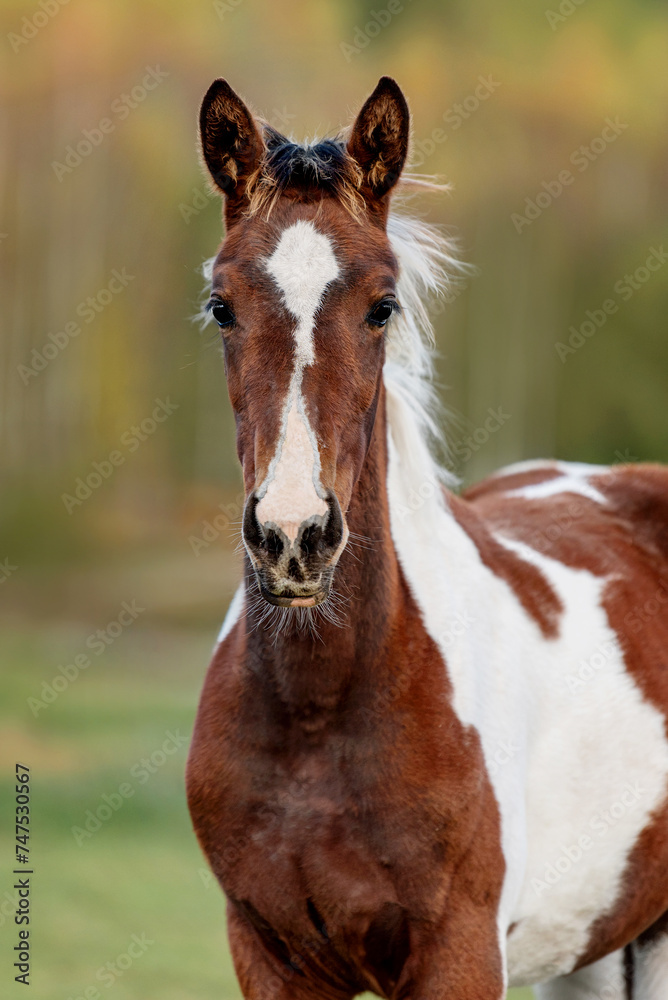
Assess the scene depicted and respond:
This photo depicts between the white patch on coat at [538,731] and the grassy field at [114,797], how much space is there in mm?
3206

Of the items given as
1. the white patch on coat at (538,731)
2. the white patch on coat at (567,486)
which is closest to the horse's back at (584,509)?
the white patch on coat at (567,486)

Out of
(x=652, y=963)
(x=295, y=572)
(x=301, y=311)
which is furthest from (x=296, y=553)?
(x=652, y=963)

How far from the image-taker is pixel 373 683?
2.59 m

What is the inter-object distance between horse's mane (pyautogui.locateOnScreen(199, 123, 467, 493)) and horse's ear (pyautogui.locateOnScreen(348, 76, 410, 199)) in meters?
0.05

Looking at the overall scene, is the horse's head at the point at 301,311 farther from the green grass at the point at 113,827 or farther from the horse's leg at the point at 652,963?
the green grass at the point at 113,827

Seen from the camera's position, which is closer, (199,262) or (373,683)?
(373,683)

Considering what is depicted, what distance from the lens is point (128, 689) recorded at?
12695mm

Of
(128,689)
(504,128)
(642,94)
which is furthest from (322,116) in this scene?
(128,689)

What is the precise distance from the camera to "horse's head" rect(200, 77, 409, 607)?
2141 millimetres

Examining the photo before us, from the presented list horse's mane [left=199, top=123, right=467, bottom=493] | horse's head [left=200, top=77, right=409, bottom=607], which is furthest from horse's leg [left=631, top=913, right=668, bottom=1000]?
horse's head [left=200, top=77, right=409, bottom=607]

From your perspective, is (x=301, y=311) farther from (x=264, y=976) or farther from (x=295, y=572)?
(x=264, y=976)

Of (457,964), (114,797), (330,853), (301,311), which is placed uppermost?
(301,311)

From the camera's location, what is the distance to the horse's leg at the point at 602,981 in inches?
145

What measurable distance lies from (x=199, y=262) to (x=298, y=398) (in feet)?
42.1
